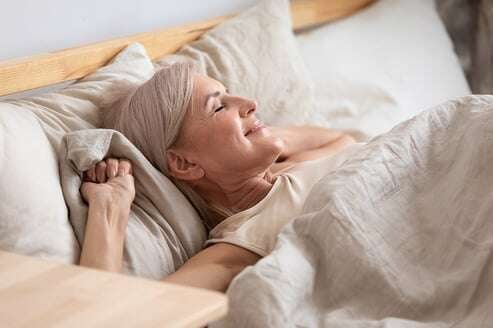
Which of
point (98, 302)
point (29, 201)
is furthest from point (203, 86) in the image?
point (98, 302)

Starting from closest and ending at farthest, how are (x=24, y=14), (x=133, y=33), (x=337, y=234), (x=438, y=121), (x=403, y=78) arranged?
(x=337, y=234) → (x=438, y=121) → (x=24, y=14) → (x=133, y=33) → (x=403, y=78)

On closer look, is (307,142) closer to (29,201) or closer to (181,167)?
(181,167)

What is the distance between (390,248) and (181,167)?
1.54 feet

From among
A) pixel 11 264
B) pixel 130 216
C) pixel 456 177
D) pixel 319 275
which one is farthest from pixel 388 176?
pixel 11 264

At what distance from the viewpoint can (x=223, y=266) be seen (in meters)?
1.61

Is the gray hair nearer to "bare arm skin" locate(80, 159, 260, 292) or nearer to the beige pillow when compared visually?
"bare arm skin" locate(80, 159, 260, 292)

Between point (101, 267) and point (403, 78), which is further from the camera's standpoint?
point (403, 78)

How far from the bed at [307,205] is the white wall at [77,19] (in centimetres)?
9

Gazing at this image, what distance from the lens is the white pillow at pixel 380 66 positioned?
2.37 m

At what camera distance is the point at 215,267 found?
1.60 metres

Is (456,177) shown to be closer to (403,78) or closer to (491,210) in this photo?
(491,210)

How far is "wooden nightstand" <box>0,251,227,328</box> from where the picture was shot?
1068 mm

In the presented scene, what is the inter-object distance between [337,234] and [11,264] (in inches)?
20.2

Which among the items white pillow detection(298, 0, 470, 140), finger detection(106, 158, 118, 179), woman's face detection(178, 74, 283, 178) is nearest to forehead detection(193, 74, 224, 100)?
woman's face detection(178, 74, 283, 178)
